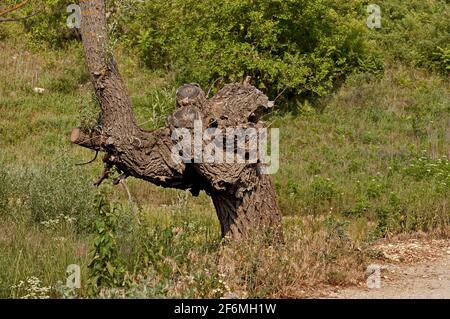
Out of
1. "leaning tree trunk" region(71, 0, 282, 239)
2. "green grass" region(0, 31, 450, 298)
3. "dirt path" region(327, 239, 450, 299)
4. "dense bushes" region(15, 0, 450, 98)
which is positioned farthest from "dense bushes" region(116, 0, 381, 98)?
"leaning tree trunk" region(71, 0, 282, 239)

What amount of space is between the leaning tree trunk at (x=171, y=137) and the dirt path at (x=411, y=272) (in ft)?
3.85

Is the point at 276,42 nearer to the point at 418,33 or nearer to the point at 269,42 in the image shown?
the point at 269,42

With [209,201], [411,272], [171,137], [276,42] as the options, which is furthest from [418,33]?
[171,137]

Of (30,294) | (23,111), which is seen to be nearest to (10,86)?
(23,111)

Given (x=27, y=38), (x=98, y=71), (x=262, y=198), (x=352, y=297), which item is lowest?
(x=352, y=297)

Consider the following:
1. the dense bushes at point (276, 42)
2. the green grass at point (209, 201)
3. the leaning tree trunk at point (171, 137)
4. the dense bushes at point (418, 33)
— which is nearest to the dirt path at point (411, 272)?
the green grass at point (209, 201)

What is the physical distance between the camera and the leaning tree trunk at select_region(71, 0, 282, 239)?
A: 28.6 feet

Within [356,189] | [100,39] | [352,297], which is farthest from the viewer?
[356,189]

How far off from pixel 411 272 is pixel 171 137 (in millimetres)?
2909

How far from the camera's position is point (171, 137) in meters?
8.64

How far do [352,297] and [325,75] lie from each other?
1151cm

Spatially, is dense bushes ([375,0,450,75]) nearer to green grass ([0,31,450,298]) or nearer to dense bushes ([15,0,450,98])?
dense bushes ([15,0,450,98])

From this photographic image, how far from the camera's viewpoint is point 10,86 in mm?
20547

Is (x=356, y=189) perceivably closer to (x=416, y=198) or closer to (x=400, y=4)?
(x=416, y=198)
